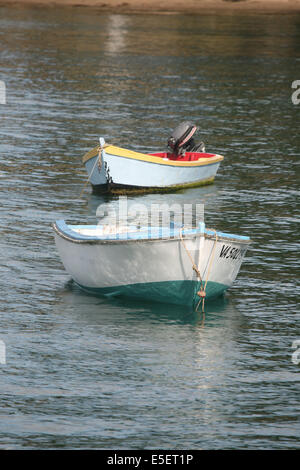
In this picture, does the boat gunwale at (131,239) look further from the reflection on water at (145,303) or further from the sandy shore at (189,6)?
the sandy shore at (189,6)

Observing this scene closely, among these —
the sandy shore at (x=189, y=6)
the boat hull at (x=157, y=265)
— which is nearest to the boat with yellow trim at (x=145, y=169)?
the boat hull at (x=157, y=265)

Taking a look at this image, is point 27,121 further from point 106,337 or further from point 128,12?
point 128,12

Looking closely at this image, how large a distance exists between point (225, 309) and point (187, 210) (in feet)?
35.3

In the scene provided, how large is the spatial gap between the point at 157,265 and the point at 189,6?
3979 inches

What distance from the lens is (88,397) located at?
16469mm

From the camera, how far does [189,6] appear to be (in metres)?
117

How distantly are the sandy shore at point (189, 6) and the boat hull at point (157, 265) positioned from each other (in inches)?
3869

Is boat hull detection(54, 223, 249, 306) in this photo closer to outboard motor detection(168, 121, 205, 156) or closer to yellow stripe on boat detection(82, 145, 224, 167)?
yellow stripe on boat detection(82, 145, 224, 167)

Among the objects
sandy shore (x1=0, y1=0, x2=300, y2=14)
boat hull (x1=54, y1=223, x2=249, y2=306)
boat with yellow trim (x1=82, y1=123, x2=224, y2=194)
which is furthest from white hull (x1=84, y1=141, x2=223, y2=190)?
sandy shore (x1=0, y1=0, x2=300, y2=14)

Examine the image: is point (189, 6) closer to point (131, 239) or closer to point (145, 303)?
point (145, 303)

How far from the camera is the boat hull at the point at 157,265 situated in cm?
2045

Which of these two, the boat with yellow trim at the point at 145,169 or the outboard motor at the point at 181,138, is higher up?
the outboard motor at the point at 181,138

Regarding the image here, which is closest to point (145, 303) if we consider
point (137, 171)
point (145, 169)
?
point (137, 171)
